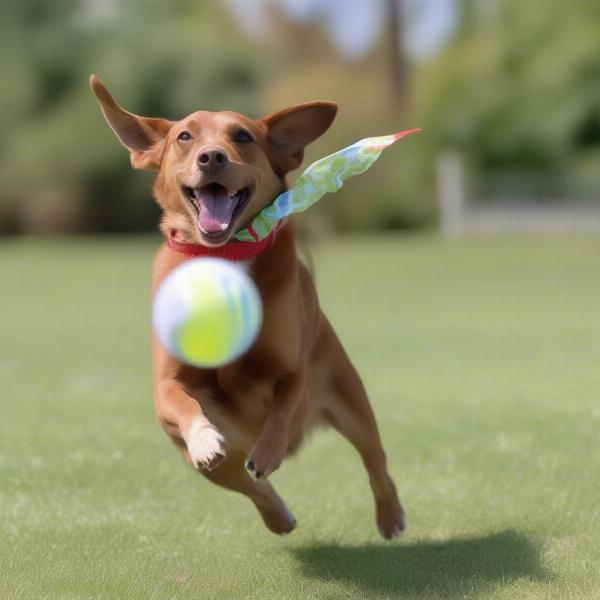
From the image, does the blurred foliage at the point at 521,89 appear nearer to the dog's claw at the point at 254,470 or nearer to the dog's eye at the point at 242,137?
the dog's eye at the point at 242,137

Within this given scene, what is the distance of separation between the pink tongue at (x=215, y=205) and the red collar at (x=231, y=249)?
0.12 metres

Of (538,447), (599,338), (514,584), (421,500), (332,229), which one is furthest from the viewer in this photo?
(332,229)

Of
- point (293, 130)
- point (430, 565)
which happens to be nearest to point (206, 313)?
point (293, 130)

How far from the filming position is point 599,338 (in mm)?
11906

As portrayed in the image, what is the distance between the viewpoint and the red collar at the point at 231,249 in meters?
4.61

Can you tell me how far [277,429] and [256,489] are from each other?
1.54ft

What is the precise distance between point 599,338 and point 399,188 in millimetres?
20528

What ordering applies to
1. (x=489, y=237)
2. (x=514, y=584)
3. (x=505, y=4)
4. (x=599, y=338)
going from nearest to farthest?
(x=514, y=584) → (x=599, y=338) → (x=489, y=237) → (x=505, y=4)

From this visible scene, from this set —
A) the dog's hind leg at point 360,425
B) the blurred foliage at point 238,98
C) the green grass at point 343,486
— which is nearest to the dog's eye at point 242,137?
the dog's hind leg at point 360,425

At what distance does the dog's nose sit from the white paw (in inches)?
37.7

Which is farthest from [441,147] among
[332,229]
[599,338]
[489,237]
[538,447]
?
[538,447]

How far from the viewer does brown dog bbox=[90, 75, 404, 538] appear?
14.6 feet

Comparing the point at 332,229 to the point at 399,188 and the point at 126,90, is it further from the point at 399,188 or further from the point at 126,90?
the point at 126,90

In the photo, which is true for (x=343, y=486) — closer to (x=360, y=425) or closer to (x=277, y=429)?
(x=360, y=425)
